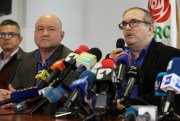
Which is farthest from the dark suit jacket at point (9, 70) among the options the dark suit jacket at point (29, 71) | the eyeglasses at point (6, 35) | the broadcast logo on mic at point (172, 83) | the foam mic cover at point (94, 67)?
the broadcast logo on mic at point (172, 83)

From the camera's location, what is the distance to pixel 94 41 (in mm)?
4031

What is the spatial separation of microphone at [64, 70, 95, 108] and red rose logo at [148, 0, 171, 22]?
216 centimetres

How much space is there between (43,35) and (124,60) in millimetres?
1160

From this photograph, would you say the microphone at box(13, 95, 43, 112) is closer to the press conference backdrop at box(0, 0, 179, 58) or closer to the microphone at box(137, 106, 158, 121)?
the microphone at box(137, 106, 158, 121)

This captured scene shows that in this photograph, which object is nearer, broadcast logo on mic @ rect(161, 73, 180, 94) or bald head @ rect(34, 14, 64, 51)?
broadcast logo on mic @ rect(161, 73, 180, 94)

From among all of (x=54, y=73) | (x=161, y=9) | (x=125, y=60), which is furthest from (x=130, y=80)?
(x=161, y=9)

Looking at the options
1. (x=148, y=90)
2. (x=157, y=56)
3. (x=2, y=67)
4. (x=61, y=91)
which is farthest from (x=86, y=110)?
(x=2, y=67)

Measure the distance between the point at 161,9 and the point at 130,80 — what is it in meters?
2.13

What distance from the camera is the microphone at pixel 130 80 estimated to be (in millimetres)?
1230

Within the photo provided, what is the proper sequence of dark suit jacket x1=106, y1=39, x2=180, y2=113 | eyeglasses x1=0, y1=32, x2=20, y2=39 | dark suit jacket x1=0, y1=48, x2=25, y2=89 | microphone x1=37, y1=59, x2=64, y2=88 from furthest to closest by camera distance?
1. eyeglasses x1=0, y1=32, x2=20, y2=39
2. dark suit jacket x1=0, y1=48, x2=25, y2=89
3. dark suit jacket x1=106, y1=39, x2=180, y2=113
4. microphone x1=37, y1=59, x2=64, y2=88

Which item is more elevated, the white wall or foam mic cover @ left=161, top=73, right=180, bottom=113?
the white wall

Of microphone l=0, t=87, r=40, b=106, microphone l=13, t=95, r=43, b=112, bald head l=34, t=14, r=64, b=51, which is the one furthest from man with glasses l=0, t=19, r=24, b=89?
microphone l=13, t=95, r=43, b=112

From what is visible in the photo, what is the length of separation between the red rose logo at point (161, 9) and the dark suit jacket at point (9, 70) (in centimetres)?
135

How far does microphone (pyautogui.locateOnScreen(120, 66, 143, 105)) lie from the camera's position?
123 centimetres
